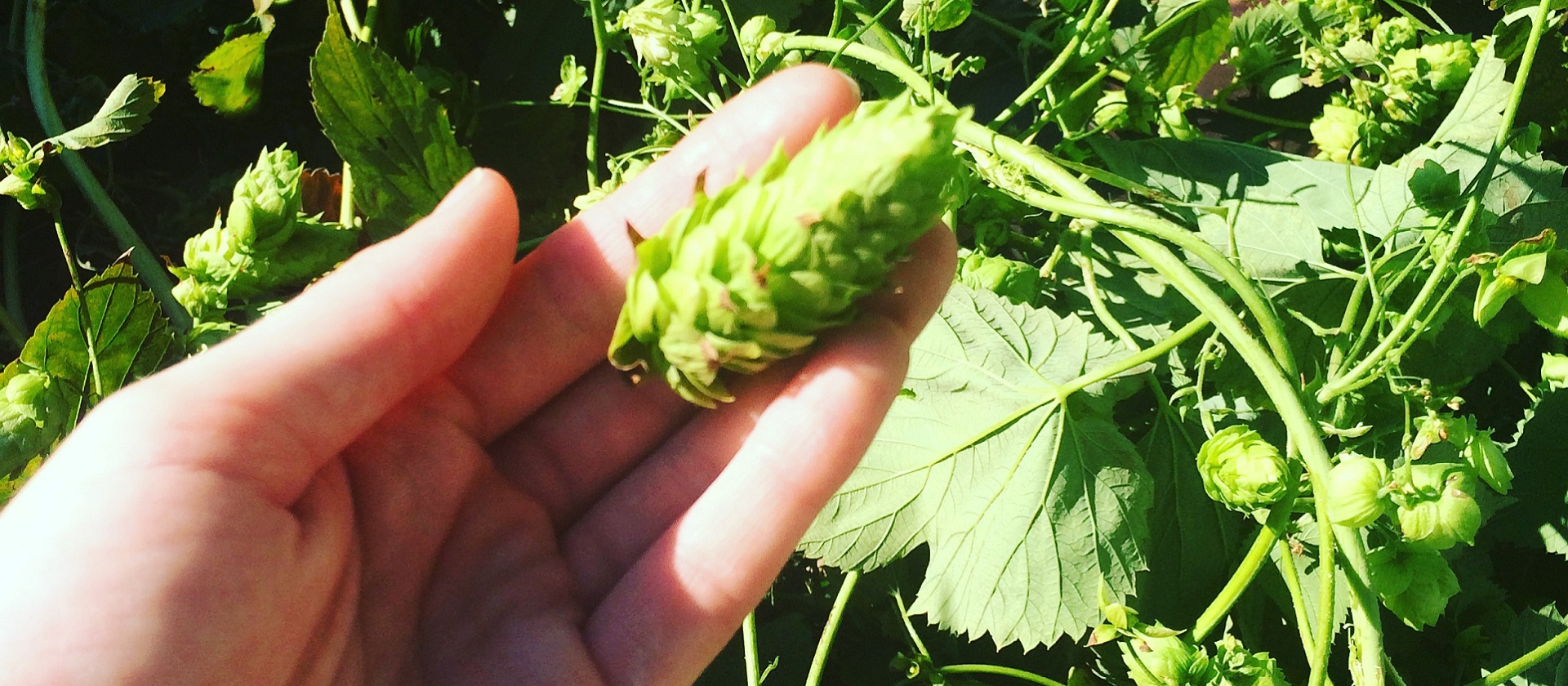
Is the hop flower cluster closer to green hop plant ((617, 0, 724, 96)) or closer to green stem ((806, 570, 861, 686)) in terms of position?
green hop plant ((617, 0, 724, 96))

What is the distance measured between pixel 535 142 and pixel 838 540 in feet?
4.01

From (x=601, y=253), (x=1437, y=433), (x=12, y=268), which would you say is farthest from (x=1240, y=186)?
(x=12, y=268)

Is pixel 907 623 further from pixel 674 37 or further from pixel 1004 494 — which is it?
pixel 674 37

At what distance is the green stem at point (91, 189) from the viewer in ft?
6.70

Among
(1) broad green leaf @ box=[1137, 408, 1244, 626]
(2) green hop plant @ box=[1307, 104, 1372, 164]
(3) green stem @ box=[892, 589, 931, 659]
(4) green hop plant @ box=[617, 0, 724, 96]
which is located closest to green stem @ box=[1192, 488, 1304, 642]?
(1) broad green leaf @ box=[1137, 408, 1244, 626]

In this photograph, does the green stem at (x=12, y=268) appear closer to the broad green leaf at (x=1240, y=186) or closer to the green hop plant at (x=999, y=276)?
the green hop plant at (x=999, y=276)

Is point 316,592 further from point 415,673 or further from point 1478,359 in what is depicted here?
point 1478,359

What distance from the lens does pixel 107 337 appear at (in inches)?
74.1

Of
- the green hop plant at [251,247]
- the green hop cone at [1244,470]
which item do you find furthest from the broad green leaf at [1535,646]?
the green hop plant at [251,247]

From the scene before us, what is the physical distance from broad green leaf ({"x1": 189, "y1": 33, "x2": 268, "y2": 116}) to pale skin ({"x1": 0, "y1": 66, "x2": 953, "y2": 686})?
3.41 ft

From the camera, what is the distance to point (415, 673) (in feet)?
4.95

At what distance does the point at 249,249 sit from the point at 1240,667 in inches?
68.7

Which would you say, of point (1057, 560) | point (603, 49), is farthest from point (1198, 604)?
point (603, 49)

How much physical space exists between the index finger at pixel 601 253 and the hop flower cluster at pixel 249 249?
0.53 m
